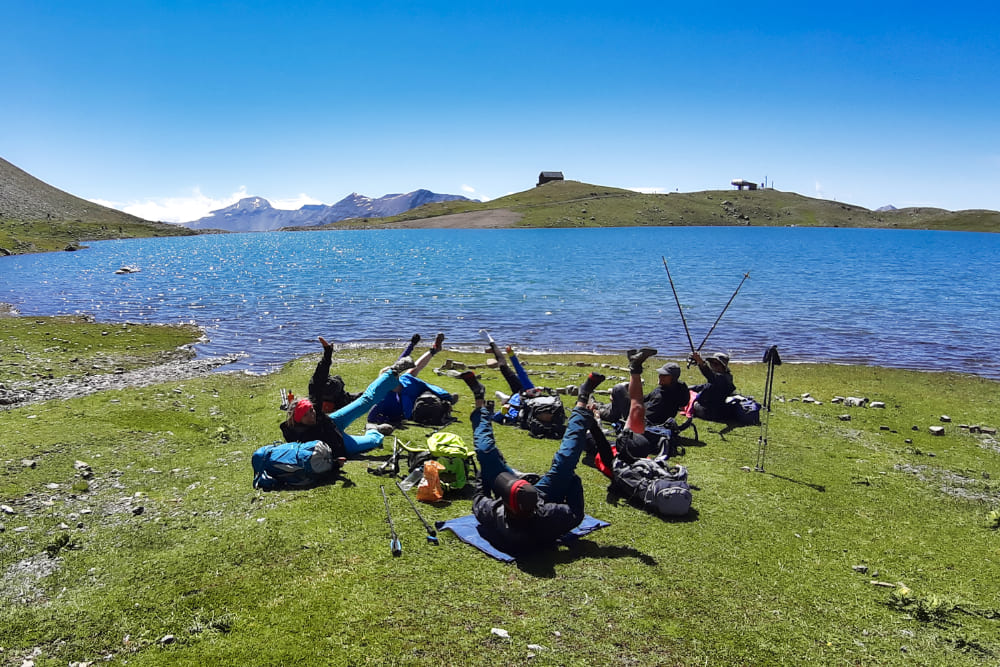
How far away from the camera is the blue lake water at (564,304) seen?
36469mm

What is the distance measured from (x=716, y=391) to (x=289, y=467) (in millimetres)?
13772

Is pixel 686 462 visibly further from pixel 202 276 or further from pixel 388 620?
pixel 202 276

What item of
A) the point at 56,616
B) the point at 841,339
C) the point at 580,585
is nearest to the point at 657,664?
the point at 580,585

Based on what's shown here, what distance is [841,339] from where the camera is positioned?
37531 millimetres

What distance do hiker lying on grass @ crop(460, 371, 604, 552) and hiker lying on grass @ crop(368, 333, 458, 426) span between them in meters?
7.19

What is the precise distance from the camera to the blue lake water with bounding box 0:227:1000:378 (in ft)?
120

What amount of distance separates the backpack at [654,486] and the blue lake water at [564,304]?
22.0 meters

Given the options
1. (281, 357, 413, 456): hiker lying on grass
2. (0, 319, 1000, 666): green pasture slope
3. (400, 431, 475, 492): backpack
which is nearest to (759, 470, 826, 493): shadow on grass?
(0, 319, 1000, 666): green pasture slope

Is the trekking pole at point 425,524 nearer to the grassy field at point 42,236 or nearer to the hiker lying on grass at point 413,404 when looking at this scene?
the hiker lying on grass at point 413,404

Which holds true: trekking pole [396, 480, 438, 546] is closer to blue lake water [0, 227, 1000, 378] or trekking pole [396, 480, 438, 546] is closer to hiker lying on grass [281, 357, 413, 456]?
hiker lying on grass [281, 357, 413, 456]

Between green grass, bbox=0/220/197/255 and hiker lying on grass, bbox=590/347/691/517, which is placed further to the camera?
green grass, bbox=0/220/197/255

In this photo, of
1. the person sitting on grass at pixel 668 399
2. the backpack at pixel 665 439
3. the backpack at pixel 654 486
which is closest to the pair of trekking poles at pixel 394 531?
the backpack at pixel 654 486

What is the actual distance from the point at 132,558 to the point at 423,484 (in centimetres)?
544

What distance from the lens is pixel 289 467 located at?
12.7m
